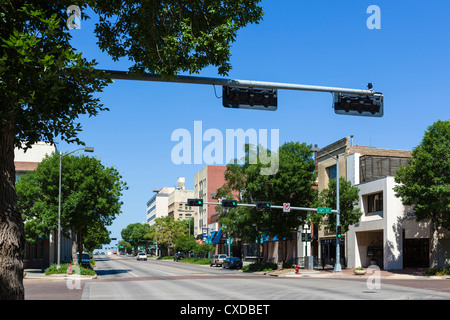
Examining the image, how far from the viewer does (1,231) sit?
8492 mm

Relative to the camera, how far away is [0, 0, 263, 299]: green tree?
26.9 ft

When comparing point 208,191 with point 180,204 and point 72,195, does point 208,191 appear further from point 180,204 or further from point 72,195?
point 72,195

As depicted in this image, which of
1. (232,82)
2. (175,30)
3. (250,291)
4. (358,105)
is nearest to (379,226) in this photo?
(250,291)

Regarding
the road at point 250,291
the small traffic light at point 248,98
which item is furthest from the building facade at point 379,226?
the small traffic light at point 248,98

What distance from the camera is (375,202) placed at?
4994cm

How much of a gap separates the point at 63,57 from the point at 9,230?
307 centimetres

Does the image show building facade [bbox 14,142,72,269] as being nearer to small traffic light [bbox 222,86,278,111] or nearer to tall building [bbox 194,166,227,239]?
tall building [bbox 194,166,227,239]

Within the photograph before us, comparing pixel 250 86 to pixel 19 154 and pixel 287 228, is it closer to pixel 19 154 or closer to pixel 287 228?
pixel 287 228

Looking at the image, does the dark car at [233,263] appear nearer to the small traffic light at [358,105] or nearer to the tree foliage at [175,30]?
the small traffic light at [358,105]

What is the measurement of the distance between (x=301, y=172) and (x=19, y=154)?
43.6 metres

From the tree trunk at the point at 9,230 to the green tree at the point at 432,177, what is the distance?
34.0 metres

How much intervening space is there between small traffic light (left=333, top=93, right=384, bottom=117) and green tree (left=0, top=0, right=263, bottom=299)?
347cm

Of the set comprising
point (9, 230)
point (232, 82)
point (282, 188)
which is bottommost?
point (9, 230)
